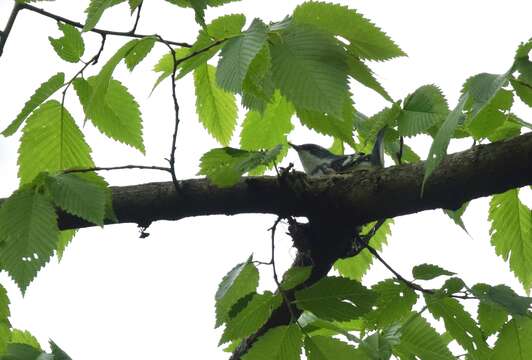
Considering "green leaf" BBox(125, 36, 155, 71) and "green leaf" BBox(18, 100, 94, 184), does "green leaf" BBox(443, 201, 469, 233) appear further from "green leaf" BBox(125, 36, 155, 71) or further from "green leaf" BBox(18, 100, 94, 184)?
"green leaf" BBox(18, 100, 94, 184)

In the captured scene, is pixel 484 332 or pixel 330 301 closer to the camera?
pixel 330 301

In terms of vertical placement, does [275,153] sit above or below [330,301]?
above

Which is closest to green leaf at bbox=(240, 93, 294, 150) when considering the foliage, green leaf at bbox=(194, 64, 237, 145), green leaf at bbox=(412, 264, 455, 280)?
green leaf at bbox=(194, 64, 237, 145)

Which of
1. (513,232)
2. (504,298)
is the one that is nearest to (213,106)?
(513,232)

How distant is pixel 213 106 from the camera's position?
2365 millimetres

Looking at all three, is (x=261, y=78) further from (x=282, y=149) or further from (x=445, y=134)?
(x=445, y=134)

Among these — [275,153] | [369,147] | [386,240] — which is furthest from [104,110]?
[386,240]

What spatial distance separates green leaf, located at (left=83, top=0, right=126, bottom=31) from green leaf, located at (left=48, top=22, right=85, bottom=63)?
511 mm

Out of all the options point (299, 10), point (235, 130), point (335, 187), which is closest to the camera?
point (299, 10)

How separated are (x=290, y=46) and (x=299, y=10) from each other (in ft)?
0.49

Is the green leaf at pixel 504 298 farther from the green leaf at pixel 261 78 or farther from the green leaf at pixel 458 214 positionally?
the green leaf at pixel 261 78

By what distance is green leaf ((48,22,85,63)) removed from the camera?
6.52 ft

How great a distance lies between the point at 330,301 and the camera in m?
1.67

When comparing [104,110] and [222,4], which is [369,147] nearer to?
[104,110]
